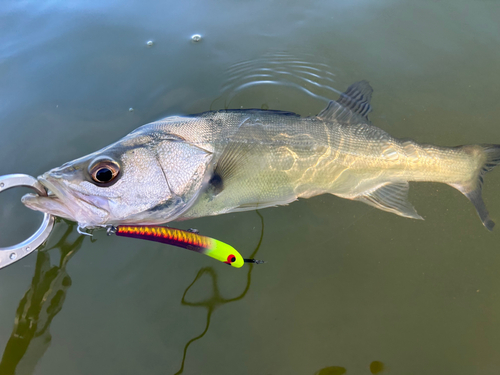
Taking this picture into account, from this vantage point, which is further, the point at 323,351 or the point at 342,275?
the point at 342,275

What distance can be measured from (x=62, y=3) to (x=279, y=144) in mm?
3599

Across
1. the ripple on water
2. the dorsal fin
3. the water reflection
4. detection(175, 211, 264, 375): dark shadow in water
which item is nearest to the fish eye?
the water reflection

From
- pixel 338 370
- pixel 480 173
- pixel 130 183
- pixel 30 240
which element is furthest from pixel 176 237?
pixel 480 173

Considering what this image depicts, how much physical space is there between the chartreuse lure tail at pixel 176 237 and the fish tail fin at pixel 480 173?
1.86m

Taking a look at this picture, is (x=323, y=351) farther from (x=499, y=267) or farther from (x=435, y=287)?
(x=499, y=267)

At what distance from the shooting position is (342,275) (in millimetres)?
2041

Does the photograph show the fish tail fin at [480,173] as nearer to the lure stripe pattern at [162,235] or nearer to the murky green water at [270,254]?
the murky green water at [270,254]

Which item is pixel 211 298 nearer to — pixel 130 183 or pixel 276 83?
pixel 130 183

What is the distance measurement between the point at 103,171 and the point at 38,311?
4.13 ft

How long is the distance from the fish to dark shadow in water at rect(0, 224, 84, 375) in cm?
72

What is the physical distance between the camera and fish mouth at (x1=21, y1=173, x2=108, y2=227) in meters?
1.50

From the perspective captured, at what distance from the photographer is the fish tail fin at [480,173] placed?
2.00 metres

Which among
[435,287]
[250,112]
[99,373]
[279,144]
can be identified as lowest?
[99,373]

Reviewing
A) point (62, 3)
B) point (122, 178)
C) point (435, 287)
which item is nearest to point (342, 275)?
point (435, 287)
